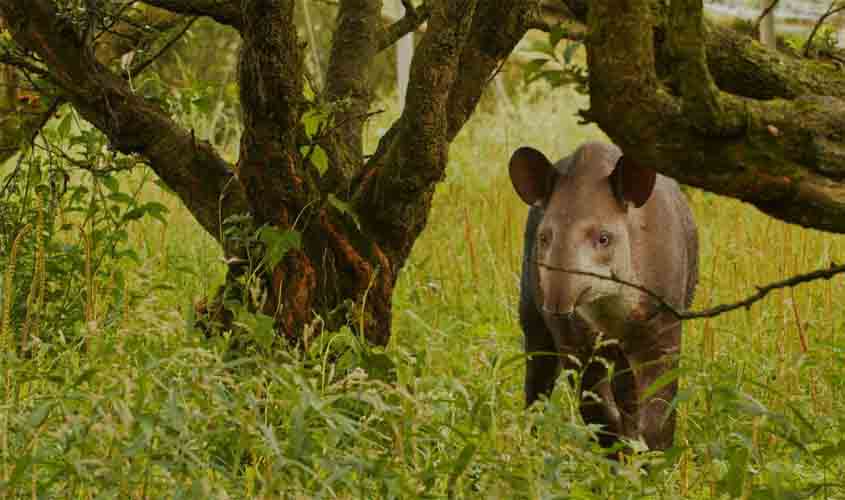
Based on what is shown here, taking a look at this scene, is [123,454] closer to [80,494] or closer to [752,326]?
[80,494]

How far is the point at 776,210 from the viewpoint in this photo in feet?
9.22

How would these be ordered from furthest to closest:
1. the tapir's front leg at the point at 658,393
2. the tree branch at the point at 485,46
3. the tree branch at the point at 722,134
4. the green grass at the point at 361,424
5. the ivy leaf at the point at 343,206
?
1. the tapir's front leg at the point at 658,393
2. the tree branch at the point at 485,46
3. the ivy leaf at the point at 343,206
4. the green grass at the point at 361,424
5. the tree branch at the point at 722,134

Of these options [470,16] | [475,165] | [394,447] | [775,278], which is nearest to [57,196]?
[470,16]

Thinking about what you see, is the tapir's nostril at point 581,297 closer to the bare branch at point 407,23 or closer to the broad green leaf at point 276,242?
the broad green leaf at point 276,242

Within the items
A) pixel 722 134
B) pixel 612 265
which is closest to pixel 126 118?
pixel 612 265

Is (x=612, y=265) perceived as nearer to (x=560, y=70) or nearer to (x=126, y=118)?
(x=126, y=118)

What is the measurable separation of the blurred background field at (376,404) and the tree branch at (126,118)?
180 millimetres

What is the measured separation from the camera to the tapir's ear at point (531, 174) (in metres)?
5.25

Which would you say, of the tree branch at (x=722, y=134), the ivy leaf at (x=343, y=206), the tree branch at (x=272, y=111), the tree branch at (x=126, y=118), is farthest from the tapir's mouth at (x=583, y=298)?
the tree branch at (x=722, y=134)

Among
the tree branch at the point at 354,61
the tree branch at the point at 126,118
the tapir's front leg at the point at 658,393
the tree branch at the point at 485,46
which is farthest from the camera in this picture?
the tree branch at the point at 354,61

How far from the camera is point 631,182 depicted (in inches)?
202

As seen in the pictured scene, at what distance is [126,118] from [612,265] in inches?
70.6

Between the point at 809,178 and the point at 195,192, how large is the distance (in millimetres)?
2887

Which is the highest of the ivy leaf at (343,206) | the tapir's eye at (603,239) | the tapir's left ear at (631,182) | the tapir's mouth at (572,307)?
the tapir's left ear at (631,182)
